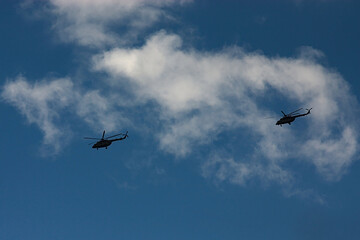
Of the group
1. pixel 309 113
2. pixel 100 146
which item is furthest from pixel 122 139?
pixel 309 113

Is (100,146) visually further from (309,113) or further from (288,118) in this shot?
(309,113)

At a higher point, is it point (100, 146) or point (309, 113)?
point (309, 113)

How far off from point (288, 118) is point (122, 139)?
234 ft

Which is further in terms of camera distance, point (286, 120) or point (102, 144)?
point (286, 120)

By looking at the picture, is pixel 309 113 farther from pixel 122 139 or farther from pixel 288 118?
pixel 122 139

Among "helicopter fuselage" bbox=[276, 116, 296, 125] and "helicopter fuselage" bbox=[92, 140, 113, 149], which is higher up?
"helicopter fuselage" bbox=[276, 116, 296, 125]

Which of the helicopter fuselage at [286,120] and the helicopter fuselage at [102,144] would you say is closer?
the helicopter fuselage at [102,144]

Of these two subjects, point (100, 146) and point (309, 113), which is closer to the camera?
point (100, 146)

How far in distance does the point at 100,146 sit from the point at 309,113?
92.4 meters

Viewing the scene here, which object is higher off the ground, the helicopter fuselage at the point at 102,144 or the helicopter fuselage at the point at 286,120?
the helicopter fuselage at the point at 286,120

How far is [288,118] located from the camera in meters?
177

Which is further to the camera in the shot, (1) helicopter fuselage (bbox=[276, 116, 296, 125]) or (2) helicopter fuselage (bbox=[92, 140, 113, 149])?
(1) helicopter fuselage (bbox=[276, 116, 296, 125])

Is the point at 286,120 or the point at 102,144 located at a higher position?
the point at 286,120

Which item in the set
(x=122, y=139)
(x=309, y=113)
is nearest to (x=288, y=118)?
(x=309, y=113)
